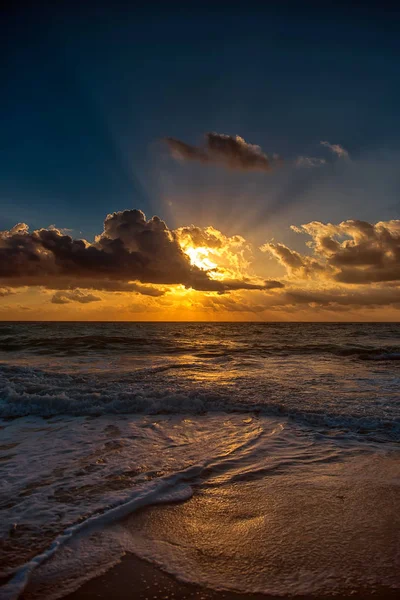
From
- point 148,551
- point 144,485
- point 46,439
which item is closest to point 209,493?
point 144,485

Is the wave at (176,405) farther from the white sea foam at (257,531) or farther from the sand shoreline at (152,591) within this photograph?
the sand shoreline at (152,591)

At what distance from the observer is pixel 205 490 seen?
4633 millimetres

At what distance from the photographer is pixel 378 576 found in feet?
9.75

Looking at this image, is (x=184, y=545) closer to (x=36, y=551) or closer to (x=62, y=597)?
(x=62, y=597)

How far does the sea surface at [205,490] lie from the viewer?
3.11 meters

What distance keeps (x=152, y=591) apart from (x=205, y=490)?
189 centimetres

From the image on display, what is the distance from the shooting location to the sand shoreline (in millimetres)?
2734

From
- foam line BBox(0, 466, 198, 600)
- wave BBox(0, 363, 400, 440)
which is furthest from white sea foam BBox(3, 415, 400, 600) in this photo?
wave BBox(0, 363, 400, 440)

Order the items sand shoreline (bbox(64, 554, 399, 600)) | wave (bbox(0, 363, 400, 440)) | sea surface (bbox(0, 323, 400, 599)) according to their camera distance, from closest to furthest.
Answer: sand shoreline (bbox(64, 554, 399, 600)) < sea surface (bbox(0, 323, 400, 599)) < wave (bbox(0, 363, 400, 440))

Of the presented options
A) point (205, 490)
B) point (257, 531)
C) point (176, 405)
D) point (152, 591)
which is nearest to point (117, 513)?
point (205, 490)

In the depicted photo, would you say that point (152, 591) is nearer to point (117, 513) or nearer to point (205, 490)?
point (117, 513)

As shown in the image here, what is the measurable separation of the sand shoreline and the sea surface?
0.23 feet

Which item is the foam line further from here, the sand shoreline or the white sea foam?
the sand shoreline

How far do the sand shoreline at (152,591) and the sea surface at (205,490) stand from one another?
0.23ft
